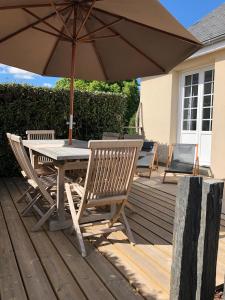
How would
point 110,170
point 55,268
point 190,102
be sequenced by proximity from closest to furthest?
point 55,268 → point 110,170 → point 190,102

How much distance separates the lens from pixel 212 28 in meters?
8.17

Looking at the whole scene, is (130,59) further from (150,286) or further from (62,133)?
(150,286)

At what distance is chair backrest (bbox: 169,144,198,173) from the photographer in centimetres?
679

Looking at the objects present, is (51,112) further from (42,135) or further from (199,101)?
(199,101)

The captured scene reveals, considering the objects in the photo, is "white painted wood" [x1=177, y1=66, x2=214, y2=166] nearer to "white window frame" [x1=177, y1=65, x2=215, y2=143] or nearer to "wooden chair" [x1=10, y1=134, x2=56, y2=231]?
"white window frame" [x1=177, y1=65, x2=215, y2=143]

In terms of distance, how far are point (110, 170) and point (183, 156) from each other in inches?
159

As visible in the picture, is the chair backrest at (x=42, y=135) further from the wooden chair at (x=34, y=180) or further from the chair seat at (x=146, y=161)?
the chair seat at (x=146, y=161)

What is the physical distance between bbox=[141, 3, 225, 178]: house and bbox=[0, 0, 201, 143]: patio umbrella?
8.73ft

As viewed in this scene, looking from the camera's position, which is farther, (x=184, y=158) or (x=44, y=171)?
(x=184, y=158)

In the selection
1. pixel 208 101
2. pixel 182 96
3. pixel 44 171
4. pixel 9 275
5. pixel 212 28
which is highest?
pixel 212 28

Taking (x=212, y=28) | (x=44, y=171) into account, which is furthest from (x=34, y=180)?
(x=212, y=28)

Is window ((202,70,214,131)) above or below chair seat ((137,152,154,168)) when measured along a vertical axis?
above

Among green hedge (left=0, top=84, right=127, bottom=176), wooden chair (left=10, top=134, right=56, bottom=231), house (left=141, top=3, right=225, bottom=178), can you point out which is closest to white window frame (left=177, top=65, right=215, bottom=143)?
Answer: house (left=141, top=3, right=225, bottom=178)

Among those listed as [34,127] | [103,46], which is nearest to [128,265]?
[103,46]
